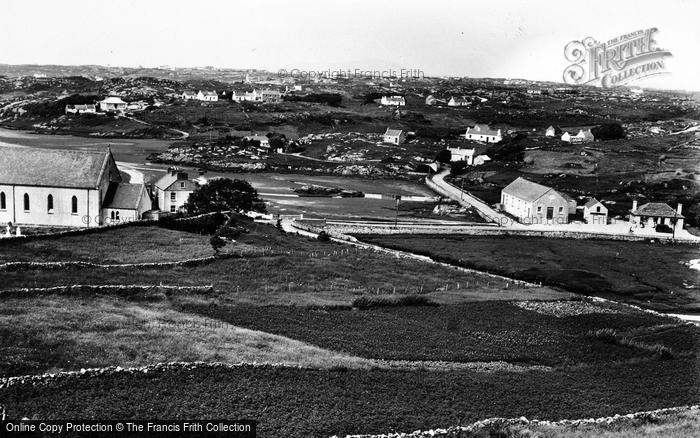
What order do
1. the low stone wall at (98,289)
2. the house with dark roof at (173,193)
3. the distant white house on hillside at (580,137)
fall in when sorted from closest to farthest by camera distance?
the low stone wall at (98,289), the house with dark roof at (173,193), the distant white house on hillside at (580,137)

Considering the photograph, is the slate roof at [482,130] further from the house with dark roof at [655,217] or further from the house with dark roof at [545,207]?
the house with dark roof at [655,217]

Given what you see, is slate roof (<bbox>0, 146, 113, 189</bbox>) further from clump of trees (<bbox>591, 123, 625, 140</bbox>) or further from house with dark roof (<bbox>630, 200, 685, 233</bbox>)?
clump of trees (<bbox>591, 123, 625, 140</bbox>)

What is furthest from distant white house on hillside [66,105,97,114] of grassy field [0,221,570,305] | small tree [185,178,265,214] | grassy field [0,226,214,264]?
grassy field [0,221,570,305]

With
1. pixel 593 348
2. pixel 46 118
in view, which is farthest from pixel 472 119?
pixel 593 348

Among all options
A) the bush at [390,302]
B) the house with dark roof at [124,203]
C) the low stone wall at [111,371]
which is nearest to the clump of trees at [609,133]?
the house with dark roof at [124,203]

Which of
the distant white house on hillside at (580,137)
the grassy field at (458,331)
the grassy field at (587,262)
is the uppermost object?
the distant white house on hillside at (580,137)

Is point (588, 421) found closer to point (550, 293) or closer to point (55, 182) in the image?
point (550, 293)
